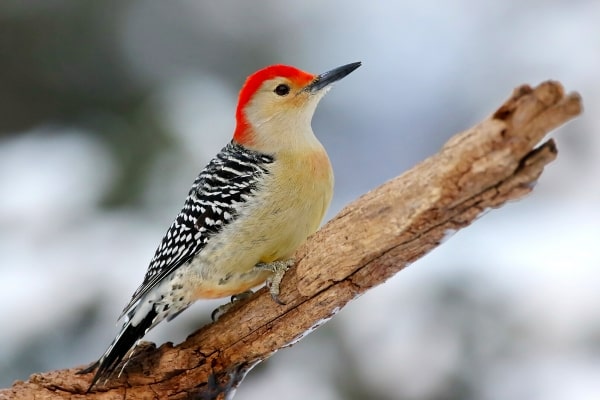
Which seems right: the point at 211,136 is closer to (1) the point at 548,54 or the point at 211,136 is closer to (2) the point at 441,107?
(2) the point at 441,107

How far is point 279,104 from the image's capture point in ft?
10.9

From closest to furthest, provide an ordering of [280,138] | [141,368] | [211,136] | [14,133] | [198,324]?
1. [141,368]
2. [280,138]
3. [198,324]
4. [211,136]
5. [14,133]

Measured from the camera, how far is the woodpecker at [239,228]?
2.99m

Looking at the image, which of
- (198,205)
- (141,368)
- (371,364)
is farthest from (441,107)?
(141,368)

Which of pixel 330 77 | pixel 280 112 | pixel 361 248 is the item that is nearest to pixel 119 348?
pixel 361 248

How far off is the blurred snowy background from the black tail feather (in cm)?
118

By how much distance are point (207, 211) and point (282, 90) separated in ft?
2.16

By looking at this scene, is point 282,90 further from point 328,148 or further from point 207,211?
point 328,148

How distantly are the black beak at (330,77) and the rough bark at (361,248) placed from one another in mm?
873

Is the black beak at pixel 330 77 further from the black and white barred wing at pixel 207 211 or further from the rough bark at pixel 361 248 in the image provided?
the rough bark at pixel 361 248

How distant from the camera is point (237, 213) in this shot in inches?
119

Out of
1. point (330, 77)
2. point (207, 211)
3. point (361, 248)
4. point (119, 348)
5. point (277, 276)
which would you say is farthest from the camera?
point (330, 77)

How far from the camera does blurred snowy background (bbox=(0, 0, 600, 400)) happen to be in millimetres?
3951

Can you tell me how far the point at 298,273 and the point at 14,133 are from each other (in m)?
3.35
